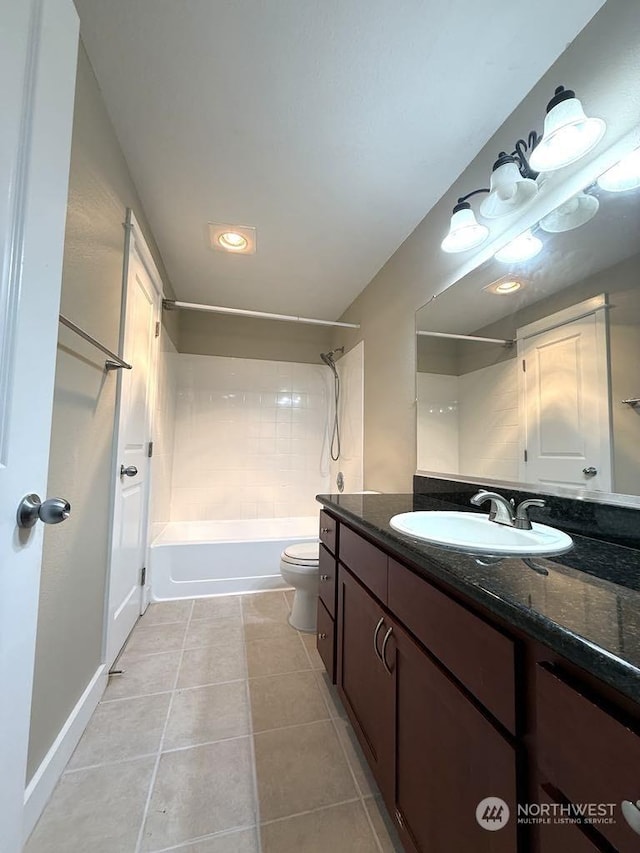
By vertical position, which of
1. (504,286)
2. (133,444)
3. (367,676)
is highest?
(504,286)

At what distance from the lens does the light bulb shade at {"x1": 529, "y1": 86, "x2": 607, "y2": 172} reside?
0.93 metres

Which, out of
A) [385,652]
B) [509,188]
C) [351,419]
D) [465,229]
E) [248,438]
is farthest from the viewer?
[248,438]

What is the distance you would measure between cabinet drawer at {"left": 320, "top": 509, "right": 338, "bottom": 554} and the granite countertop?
0.46m

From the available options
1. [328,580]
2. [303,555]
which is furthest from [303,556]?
[328,580]

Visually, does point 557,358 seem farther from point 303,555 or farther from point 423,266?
point 303,555

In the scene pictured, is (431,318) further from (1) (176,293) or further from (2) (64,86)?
(1) (176,293)

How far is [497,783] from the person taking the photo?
19.8 inches

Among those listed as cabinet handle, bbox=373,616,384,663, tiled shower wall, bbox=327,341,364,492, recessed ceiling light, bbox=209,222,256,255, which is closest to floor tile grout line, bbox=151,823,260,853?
cabinet handle, bbox=373,616,384,663

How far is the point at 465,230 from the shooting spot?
1370mm

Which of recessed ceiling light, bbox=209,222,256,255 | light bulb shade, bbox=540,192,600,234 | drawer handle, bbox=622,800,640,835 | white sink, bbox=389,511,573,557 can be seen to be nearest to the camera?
drawer handle, bbox=622,800,640,835

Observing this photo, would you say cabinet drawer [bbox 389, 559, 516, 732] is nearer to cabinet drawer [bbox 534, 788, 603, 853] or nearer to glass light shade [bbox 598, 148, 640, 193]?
cabinet drawer [bbox 534, 788, 603, 853]

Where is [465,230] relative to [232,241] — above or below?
below

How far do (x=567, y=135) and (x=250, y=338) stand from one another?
2746 millimetres

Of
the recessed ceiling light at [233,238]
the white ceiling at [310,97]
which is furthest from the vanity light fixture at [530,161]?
the recessed ceiling light at [233,238]
